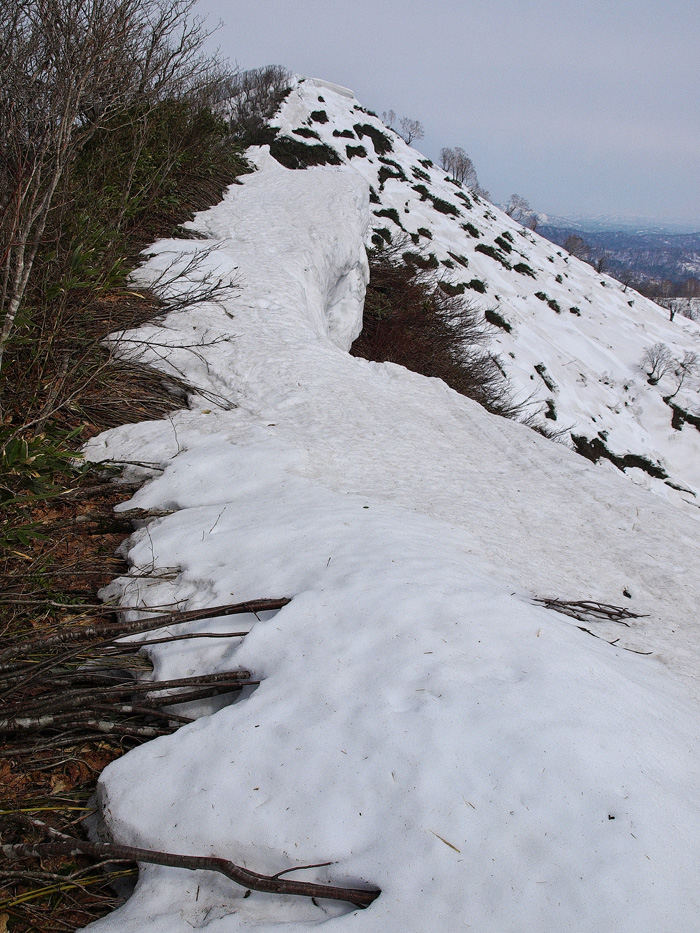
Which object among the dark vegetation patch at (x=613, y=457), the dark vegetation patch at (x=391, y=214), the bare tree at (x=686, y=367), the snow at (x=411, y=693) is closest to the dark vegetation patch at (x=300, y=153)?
the dark vegetation patch at (x=391, y=214)

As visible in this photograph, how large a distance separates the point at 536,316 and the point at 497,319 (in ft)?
21.0

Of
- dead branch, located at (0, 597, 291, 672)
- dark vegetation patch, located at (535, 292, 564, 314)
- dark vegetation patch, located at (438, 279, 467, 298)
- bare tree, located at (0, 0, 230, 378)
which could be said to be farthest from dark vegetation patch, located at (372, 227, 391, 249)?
dead branch, located at (0, 597, 291, 672)

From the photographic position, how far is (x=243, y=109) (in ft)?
61.3

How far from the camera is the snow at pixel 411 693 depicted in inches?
53.6

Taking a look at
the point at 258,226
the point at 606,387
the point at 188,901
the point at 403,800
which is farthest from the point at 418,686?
the point at 606,387

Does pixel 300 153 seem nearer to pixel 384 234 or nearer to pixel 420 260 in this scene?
pixel 384 234

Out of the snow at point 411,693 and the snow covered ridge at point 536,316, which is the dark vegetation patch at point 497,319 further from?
the snow at point 411,693

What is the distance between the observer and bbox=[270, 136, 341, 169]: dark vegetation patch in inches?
630

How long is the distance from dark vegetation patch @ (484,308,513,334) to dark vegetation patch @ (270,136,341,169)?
860cm

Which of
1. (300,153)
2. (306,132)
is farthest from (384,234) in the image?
(306,132)

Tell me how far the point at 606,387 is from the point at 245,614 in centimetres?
2805

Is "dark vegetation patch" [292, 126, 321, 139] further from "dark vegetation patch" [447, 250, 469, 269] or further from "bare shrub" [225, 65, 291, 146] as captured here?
"dark vegetation patch" [447, 250, 469, 269]

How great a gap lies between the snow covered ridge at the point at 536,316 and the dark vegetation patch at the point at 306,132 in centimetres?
10

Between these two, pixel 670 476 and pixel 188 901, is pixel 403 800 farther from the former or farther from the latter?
pixel 670 476
